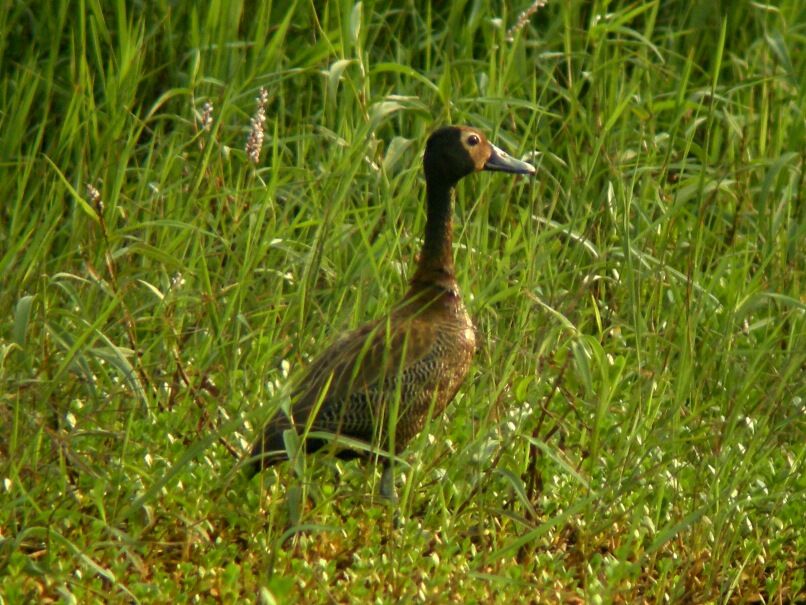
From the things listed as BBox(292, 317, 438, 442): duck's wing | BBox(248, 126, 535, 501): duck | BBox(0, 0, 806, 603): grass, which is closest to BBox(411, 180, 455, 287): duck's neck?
BBox(248, 126, 535, 501): duck

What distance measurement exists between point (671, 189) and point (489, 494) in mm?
2064

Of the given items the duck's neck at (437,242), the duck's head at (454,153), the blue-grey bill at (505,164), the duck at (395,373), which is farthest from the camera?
the blue-grey bill at (505,164)

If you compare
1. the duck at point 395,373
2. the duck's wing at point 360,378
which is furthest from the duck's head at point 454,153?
the duck's wing at point 360,378

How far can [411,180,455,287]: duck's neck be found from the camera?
494 cm

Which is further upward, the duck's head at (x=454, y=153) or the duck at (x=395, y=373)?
the duck's head at (x=454, y=153)

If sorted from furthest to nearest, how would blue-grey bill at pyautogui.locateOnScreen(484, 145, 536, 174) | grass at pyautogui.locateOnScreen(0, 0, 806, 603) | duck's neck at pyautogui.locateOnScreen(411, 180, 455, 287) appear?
blue-grey bill at pyautogui.locateOnScreen(484, 145, 536, 174)
duck's neck at pyautogui.locateOnScreen(411, 180, 455, 287)
grass at pyautogui.locateOnScreen(0, 0, 806, 603)

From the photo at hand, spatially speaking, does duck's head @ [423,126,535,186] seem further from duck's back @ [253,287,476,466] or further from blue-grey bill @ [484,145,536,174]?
duck's back @ [253,287,476,466]

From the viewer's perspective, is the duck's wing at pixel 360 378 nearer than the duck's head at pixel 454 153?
Yes

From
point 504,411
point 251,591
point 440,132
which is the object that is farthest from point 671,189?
point 251,591

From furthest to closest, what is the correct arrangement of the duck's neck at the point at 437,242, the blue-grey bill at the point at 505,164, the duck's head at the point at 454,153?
the blue-grey bill at the point at 505,164, the duck's head at the point at 454,153, the duck's neck at the point at 437,242

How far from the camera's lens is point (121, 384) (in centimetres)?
463

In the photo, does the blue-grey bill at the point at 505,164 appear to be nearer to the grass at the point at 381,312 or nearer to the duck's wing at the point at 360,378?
the grass at the point at 381,312

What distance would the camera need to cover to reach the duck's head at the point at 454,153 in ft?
16.6

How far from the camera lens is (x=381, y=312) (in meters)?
5.18
